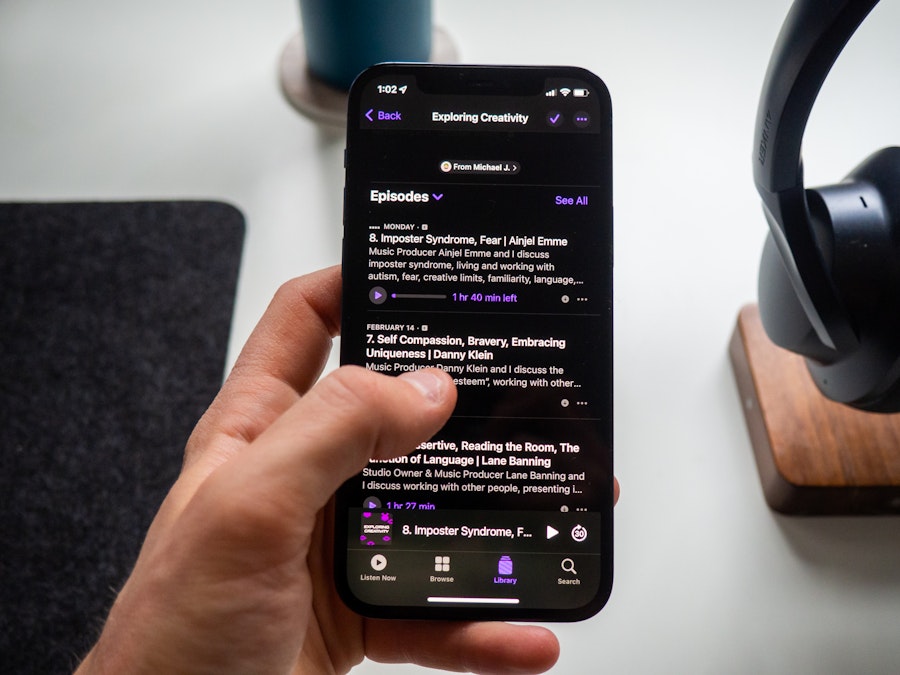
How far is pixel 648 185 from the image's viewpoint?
0.61 m

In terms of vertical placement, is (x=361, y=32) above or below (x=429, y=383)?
above

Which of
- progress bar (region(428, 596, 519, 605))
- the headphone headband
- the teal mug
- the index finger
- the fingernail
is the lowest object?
progress bar (region(428, 596, 519, 605))

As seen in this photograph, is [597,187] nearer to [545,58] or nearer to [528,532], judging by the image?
[528,532]

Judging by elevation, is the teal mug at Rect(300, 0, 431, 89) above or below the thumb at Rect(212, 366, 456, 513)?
above

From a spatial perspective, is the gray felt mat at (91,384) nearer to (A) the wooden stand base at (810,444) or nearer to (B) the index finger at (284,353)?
(B) the index finger at (284,353)

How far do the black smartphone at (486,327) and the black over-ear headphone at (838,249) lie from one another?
8 centimetres

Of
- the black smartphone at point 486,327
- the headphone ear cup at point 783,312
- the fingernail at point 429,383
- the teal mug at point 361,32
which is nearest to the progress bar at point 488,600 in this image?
the black smartphone at point 486,327

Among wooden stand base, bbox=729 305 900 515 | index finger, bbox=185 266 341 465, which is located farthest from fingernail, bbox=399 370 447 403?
wooden stand base, bbox=729 305 900 515

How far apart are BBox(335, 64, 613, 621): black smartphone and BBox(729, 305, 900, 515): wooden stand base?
0.49 ft

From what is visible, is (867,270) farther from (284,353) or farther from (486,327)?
(284,353)

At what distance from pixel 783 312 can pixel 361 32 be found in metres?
0.35

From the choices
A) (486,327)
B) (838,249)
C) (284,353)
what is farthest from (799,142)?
(284,353)

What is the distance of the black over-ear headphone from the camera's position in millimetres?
386

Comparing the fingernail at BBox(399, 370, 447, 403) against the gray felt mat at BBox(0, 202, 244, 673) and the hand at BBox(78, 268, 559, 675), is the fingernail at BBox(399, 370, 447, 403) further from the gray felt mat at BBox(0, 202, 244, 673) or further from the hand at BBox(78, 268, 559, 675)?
the gray felt mat at BBox(0, 202, 244, 673)
